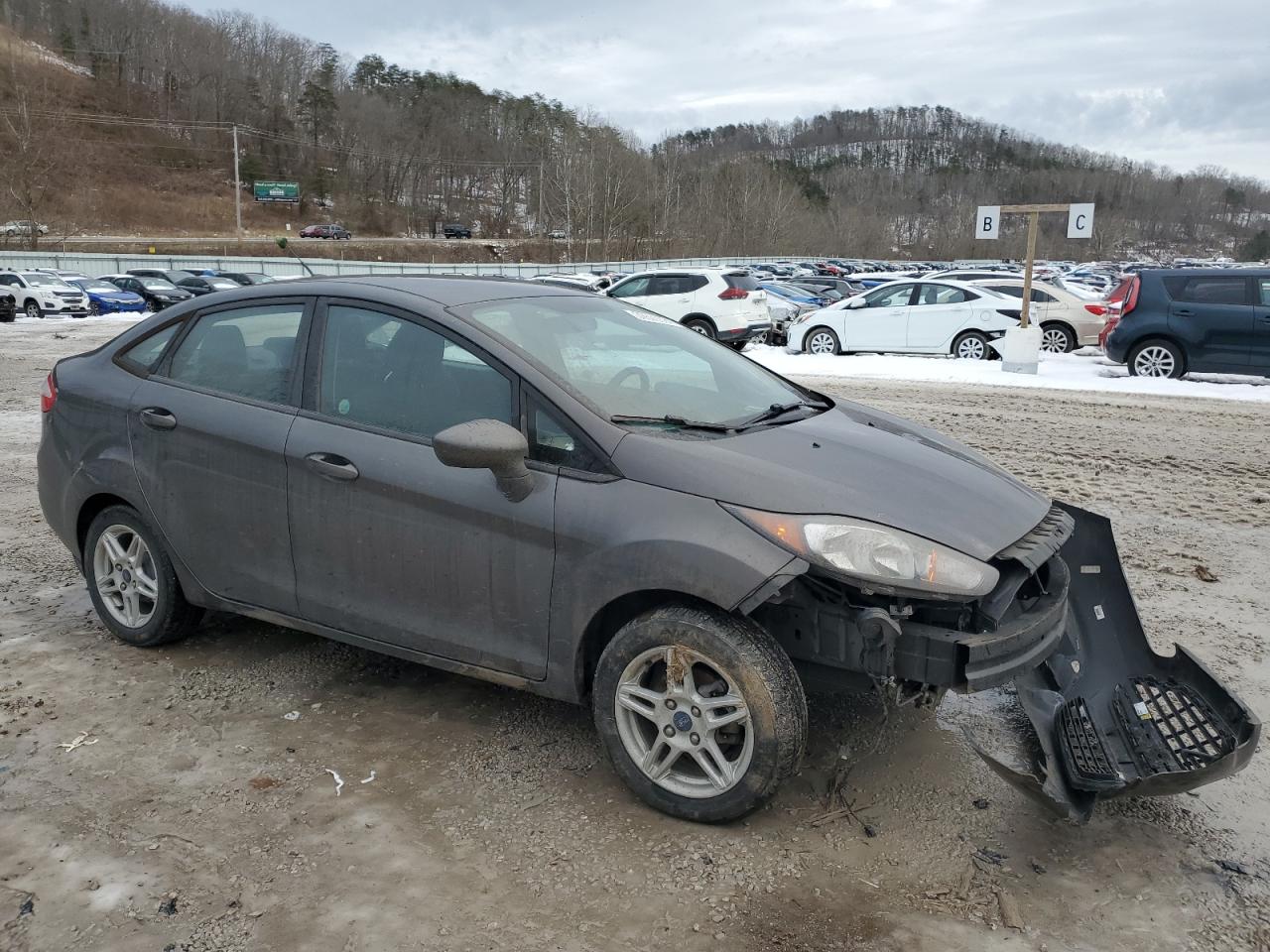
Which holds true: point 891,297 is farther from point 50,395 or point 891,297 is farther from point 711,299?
point 50,395

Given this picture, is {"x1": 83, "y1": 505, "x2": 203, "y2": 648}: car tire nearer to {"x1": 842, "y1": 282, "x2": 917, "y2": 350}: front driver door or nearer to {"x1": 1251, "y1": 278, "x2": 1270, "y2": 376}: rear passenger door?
{"x1": 1251, "y1": 278, "x2": 1270, "y2": 376}: rear passenger door

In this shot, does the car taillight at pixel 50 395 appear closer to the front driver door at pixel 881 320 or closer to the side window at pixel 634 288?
the front driver door at pixel 881 320

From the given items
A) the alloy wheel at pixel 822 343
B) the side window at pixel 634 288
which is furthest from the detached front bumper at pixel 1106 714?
the side window at pixel 634 288

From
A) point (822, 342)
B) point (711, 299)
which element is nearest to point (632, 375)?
point (822, 342)

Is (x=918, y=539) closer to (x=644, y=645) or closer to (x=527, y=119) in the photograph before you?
(x=644, y=645)

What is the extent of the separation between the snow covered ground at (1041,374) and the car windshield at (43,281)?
2259 centimetres

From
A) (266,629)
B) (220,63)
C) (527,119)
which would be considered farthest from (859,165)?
(266,629)

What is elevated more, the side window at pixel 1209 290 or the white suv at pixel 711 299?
the side window at pixel 1209 290

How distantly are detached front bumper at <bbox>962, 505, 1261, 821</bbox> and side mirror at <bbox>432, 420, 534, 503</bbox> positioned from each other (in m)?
1.64

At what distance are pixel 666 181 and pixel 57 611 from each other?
99567 millimetres

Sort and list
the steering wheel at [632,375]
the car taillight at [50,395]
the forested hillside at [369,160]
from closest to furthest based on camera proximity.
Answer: the steering wheel at [632,375] < the car taillight at [50,395] < the forested hillside at [369,160]

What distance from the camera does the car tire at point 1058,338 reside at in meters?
19.0

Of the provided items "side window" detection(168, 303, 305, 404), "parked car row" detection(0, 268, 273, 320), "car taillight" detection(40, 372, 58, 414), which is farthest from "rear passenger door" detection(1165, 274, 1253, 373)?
"parked car row" detection(0, 268, 273, 320)

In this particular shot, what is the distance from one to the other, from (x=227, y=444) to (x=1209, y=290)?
47.2 feet
